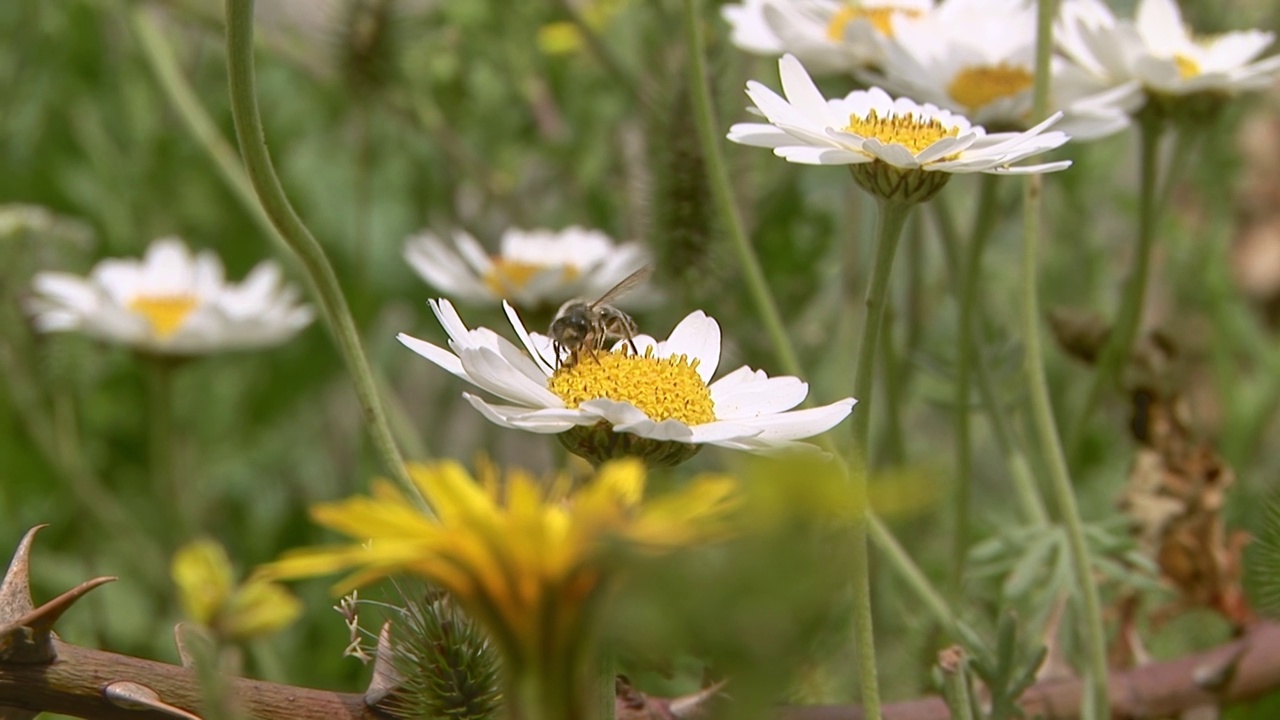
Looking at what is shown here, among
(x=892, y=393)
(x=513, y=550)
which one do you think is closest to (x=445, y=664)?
(x=513, y=550)

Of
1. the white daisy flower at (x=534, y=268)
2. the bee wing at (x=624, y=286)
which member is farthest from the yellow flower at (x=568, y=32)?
the bee wing at (x=624, y=286)

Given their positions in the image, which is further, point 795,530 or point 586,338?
point 586,338

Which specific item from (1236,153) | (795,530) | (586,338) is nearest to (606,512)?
(795,530)

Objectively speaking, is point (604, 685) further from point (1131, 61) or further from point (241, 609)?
point (1131, 61)

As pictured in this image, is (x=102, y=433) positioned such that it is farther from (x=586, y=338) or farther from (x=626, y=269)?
(x=586, y=338)

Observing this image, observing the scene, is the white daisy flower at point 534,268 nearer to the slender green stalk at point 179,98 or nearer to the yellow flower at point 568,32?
the slender green stalk at point 179,98
